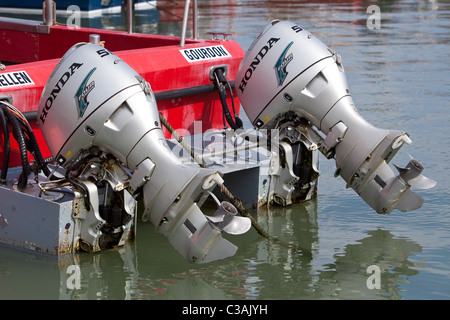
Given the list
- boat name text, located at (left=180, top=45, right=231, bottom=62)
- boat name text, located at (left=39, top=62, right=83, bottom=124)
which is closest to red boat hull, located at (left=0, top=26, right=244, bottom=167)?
boat name text, located at (left=180, top=45, right=231, bottom=62)

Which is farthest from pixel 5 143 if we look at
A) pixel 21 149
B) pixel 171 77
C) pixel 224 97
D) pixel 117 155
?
pixel 224 97

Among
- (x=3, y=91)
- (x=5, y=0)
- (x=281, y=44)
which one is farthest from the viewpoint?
(x=5, y=0)

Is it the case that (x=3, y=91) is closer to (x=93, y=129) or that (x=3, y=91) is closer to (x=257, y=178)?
(x=93, y=129)

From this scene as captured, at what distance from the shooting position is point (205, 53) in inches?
249

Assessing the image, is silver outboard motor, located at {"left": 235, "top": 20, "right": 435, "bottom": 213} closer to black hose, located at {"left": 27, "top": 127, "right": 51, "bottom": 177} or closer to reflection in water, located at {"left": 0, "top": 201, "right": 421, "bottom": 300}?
reflection in water, located at {"left": 0, "top": 201, "right": 421, "bottom": 300}

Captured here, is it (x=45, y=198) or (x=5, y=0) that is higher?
(x=45, y=198)

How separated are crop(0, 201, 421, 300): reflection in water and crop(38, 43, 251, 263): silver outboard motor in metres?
0.16

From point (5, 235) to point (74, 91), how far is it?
884 mm

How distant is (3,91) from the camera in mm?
5043

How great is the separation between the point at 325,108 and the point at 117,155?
137 centimetres

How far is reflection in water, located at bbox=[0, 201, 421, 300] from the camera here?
14.6 feet

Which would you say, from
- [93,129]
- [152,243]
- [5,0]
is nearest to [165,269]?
[152,243]

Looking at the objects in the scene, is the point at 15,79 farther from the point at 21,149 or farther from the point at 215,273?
the point at 215,273

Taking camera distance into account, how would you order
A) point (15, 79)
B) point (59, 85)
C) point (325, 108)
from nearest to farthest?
point (59, 85)
point (15, 79)
point (325, 108)
